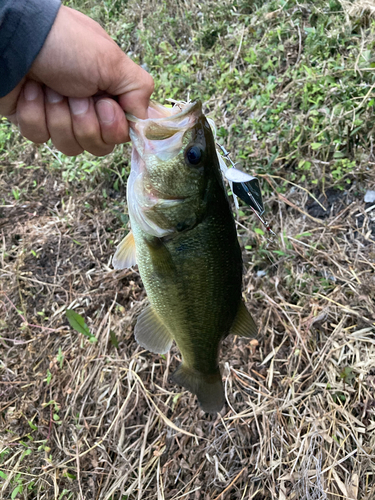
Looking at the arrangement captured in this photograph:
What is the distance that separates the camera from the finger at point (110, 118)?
1436mm

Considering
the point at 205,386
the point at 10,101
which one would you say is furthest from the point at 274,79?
the point at 205,386

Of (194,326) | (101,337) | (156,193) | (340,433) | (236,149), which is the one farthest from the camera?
(236,149)

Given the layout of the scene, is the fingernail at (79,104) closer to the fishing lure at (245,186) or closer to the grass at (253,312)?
the fishing lure at (245,186)

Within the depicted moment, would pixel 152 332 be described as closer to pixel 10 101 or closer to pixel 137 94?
pixel 137 94

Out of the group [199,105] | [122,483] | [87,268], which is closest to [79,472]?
[122,483]

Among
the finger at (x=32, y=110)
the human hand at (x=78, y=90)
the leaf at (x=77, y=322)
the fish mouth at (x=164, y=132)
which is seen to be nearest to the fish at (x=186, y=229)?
the fish mouth at (x=164, y=132)

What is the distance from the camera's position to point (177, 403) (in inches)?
96.2

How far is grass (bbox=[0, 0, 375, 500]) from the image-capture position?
6.98ft

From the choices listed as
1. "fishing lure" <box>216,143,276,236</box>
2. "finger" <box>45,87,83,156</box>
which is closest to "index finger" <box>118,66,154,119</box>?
"finger" <box>45,87,83,156</box>

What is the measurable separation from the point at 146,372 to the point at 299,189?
196cm

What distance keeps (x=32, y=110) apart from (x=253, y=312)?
6.40ft

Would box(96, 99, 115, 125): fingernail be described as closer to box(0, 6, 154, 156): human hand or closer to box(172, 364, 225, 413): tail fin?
box(0, 6, 154, 156): human hand

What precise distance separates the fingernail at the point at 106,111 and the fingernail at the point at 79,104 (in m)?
0.06

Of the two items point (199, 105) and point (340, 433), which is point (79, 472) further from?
point (199, 105)
